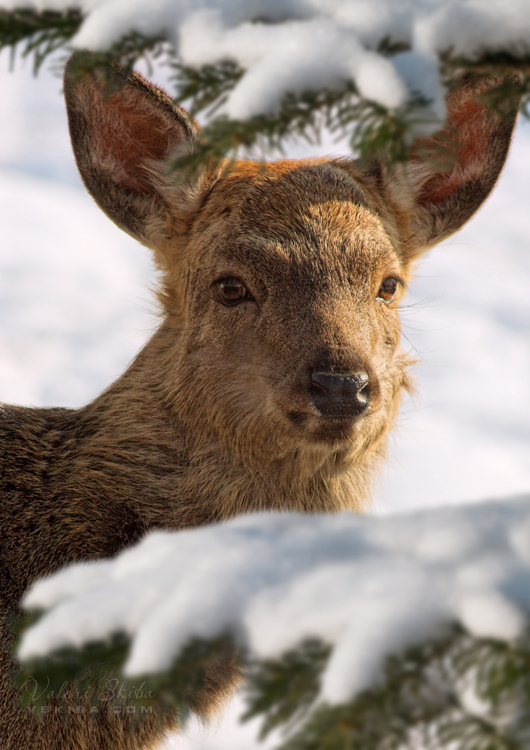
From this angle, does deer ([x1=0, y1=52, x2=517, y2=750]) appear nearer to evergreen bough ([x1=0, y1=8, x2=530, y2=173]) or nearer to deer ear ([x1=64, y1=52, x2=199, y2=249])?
deer ear ([x1=64, y1=52, x2=199, y2=249])

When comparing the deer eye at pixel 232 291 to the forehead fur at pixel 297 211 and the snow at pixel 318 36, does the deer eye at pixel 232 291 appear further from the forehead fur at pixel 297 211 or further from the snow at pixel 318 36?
the snow at pixel 318 36

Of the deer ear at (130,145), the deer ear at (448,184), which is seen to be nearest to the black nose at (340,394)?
the deer ear at (448,184)

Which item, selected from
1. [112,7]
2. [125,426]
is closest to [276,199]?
[125,426]

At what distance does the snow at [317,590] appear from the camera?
131 centimetres

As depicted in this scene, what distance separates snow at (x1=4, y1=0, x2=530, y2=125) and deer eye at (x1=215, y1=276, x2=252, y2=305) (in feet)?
7.34

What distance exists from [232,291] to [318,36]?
2439 mm

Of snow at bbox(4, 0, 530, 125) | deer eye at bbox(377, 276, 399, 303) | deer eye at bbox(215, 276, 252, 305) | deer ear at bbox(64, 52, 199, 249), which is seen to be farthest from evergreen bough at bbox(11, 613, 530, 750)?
deer ear at bbox(64, 52, 199, 249)

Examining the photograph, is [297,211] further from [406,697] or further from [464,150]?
[406,697]

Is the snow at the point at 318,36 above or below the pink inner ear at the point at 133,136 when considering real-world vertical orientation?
above

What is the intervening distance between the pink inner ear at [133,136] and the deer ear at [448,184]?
1190 millimetres

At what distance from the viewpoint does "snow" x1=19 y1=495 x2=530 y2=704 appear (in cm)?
131

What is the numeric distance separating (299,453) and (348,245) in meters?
1.07

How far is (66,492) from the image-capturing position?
4086 millimetres

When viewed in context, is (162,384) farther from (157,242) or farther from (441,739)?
(441,739)
